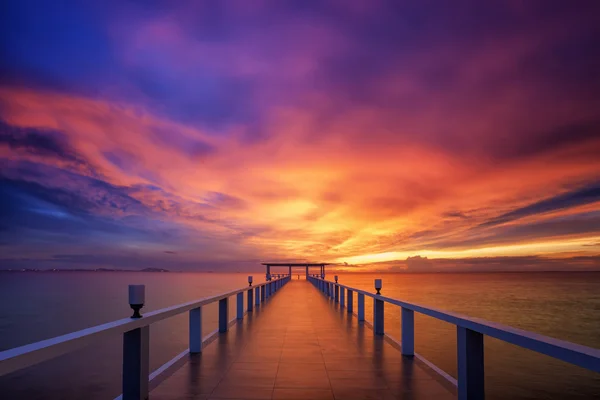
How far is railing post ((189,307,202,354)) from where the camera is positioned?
258 inches

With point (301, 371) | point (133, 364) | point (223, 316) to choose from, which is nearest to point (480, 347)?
point (301, 371)

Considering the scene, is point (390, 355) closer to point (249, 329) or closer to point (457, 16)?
point (249, 329)

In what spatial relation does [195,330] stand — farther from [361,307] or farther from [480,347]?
[361,307]

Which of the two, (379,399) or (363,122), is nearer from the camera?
(379,399)

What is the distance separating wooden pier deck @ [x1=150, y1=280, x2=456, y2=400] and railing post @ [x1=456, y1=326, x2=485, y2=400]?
0.81 meters

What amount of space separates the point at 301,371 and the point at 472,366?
8.39 ft

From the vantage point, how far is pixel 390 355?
6.57 metres

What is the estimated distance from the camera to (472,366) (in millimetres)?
3791

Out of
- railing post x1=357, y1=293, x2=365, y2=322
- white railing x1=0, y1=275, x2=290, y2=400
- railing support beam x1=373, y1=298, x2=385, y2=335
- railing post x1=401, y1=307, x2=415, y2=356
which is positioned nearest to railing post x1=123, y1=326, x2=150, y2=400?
white railing x1=0, y1=275, x2=290, y2=400

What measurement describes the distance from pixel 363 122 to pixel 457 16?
493 cm

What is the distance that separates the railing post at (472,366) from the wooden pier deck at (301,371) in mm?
812

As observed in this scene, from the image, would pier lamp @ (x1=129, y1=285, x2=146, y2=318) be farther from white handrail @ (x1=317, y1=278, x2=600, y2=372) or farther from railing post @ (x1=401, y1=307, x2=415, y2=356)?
railing post @ (x1=401, y1=307, x2=415, y2=356)

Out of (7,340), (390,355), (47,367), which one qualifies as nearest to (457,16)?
(390,355)

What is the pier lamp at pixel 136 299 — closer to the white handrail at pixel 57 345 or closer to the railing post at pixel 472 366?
the white handrail at pixel 57 345
